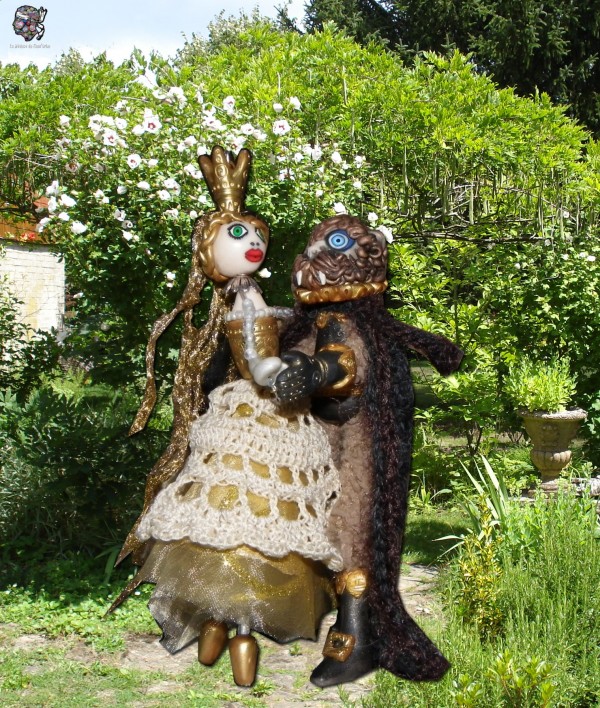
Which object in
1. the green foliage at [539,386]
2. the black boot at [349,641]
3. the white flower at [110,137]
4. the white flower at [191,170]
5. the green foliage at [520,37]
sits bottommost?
the black boot at [349,641]

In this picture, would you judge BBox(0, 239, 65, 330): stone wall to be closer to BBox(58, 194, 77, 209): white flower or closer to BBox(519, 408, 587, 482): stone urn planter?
BBox(58, 194, 77, 209): white flower

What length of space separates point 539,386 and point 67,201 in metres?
3.22

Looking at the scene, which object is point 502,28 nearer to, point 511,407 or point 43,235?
point 511,407

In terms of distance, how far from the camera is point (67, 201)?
438 cm

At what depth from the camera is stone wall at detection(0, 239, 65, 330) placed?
10.5m

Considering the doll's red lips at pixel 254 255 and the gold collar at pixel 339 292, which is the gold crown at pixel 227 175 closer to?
the doll's red lips at pixel 254 255

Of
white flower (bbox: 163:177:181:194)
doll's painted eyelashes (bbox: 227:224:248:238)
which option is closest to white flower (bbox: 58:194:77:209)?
white flower (bbox: 163:177:181:194)

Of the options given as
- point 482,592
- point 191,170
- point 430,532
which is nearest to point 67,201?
point 191,170

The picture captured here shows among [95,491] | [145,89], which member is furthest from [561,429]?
[145,89]

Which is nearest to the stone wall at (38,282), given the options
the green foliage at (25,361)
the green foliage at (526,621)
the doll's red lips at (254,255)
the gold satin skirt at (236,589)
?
the green foliage at (25,361)

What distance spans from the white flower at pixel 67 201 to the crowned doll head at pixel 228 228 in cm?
229

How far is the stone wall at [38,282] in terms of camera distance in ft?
34.5

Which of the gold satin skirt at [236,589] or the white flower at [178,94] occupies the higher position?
the white flower at [178,94]

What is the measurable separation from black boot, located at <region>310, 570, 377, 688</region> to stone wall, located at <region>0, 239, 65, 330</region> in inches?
351
